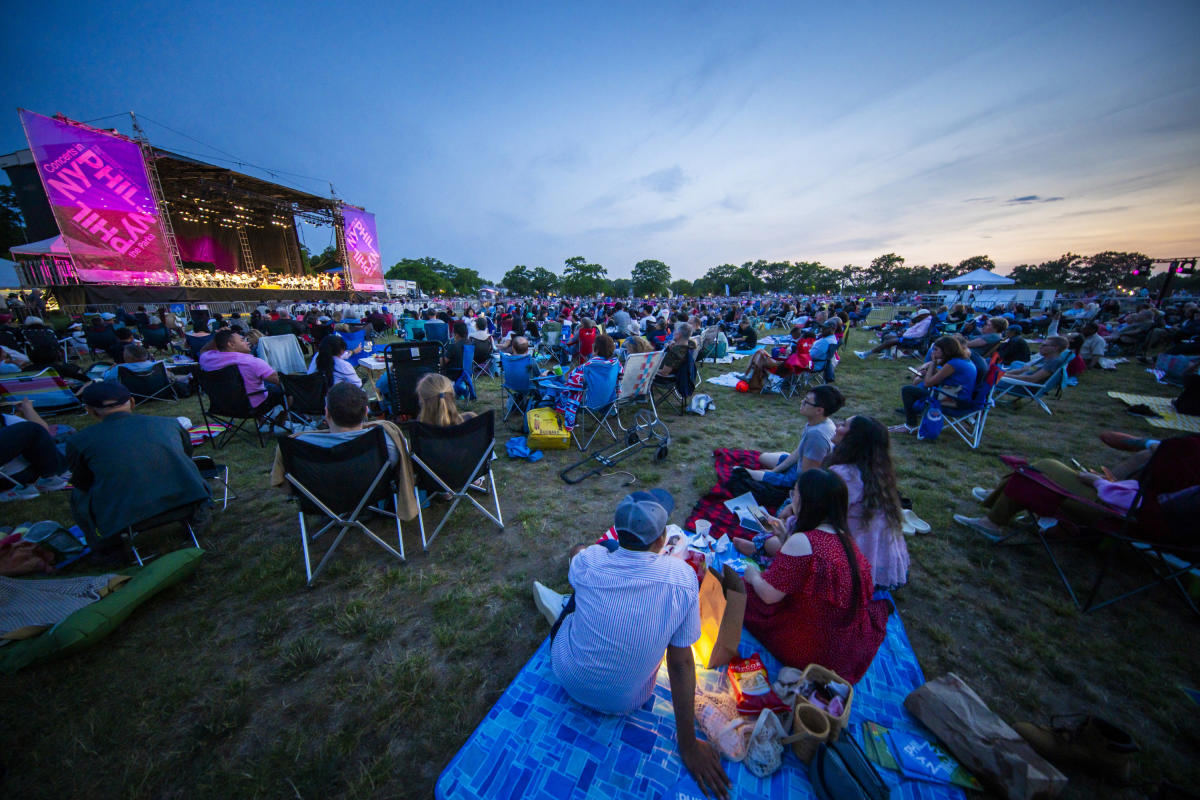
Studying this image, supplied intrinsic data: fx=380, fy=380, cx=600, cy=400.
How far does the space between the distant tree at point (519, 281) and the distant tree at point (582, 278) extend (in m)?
7.51

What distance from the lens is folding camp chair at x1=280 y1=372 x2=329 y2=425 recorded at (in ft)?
15.5

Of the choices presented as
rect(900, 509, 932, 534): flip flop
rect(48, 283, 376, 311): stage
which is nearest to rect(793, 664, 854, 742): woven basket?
rect(900, 509, 932, 534): flip flop

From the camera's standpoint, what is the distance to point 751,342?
38.8ft

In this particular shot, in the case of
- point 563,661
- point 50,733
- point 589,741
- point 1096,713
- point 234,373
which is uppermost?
point 234,373

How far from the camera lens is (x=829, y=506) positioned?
6.10 feet

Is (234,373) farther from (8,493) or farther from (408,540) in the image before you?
(408,540)

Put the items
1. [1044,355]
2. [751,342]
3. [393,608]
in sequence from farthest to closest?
[751,342] < [1044,355] < [393,608]

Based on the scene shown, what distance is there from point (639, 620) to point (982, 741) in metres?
1.64

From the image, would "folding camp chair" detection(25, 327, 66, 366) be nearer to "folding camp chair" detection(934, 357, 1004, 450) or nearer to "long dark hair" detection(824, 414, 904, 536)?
"long dark hair" detection(824, 414, 904, 536)

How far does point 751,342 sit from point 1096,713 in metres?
10.7

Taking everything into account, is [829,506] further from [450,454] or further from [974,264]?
[974,264]

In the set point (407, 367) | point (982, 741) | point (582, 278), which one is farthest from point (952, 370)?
point (582, 278)

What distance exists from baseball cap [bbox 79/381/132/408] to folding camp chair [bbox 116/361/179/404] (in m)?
5.02

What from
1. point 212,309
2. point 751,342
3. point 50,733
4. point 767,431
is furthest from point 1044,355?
point 212,309
